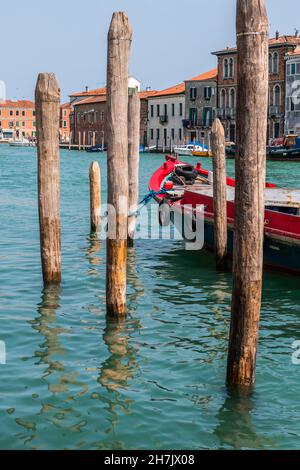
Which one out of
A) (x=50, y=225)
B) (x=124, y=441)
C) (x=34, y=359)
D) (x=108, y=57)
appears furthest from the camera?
(x=50, y=225)

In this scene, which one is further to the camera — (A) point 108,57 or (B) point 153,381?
(A) point 108,57

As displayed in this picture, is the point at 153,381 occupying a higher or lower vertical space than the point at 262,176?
lower

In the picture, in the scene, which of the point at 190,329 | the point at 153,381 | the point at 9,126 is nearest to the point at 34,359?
the point at 153,381

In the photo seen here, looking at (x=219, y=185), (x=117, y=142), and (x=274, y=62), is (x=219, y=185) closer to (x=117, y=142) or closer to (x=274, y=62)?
(x=117, y=142)

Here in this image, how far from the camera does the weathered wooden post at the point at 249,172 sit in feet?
19.6

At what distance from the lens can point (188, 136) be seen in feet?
234

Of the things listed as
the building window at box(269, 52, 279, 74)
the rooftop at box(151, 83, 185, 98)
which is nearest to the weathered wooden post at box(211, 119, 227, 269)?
the building window at box(269, 52, 279, 74)

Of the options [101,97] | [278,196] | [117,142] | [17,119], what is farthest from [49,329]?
[17,119]

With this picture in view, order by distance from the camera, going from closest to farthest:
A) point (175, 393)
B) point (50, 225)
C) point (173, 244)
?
point (175, 393)
point (50, 225)
point (173, 244)

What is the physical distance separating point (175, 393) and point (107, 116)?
294 cm

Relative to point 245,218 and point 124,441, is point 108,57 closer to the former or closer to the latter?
point 245,218

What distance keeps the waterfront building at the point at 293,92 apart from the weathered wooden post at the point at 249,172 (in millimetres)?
52403

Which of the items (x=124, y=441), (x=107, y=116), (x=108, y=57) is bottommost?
(x=124, y=441)

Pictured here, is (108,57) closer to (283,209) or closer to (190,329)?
(190,329)
